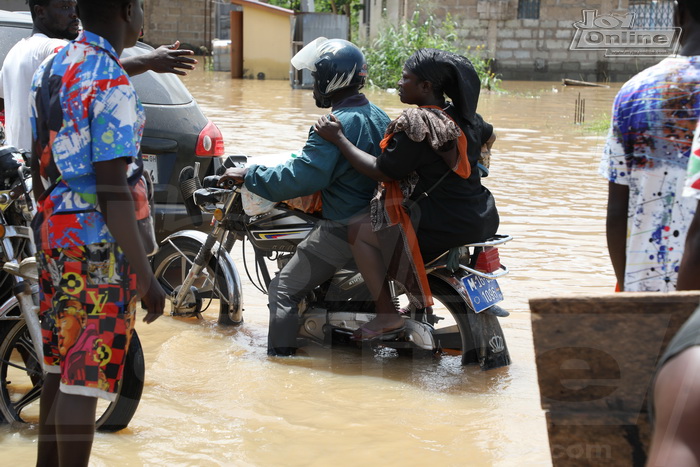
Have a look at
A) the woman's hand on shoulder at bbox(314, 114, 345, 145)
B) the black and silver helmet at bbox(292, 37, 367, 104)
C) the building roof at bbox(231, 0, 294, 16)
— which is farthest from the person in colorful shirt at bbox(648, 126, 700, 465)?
the building roof at bbox(231, 0, 294, 16)

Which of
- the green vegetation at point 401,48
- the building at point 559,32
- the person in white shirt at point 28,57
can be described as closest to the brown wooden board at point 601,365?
the person in white shirt at point 28,57

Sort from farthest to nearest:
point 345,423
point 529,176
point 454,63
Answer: point 529,176, point 454,63, point 345,423

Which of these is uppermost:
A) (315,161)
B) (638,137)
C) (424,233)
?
(638,137)

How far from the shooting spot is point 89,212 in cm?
274

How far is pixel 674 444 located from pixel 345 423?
270 cm

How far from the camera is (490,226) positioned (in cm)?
470

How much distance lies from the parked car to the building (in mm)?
24154

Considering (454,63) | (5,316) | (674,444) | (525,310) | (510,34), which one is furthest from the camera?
(510,34)

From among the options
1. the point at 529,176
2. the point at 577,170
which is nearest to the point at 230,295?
the point at 529,176

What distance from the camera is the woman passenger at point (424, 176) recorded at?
445 centimetres

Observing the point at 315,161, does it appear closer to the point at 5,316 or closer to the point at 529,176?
the point at 5,316

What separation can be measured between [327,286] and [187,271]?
3.95 ft


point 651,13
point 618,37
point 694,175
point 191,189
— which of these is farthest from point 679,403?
point 618,37

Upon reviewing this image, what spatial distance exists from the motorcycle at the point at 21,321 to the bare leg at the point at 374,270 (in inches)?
54.0
